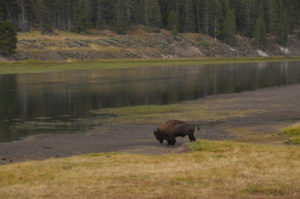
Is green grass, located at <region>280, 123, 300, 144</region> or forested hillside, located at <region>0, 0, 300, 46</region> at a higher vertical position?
forested hillside, located at <region>0, 0, 300, 46</region>

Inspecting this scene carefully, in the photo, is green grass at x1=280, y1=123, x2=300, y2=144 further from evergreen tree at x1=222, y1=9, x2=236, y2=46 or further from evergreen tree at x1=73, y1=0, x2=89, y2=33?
evergreen tree at x1=222, y1=9, x2=236, y2=46

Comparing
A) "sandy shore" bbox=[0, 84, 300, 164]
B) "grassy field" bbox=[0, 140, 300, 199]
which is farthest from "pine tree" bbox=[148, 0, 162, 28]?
"grassy field" bbox=[0, 140, 300, 199]

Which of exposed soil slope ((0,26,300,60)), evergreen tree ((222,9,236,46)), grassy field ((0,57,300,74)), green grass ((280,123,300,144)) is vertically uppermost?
evergreen tree ((222,9,236,46))

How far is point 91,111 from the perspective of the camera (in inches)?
1649

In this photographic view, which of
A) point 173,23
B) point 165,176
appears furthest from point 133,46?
point 165,176

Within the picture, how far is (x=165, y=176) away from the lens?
15445 mm

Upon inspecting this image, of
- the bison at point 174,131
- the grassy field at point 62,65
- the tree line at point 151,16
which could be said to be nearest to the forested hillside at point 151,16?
the tree line at point 151,16

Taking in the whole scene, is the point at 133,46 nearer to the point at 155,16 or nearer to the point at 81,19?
the point at 81,19

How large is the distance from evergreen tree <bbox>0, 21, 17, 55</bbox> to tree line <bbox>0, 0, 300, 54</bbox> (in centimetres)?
2442

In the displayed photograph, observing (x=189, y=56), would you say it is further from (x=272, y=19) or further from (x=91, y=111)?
(x=91, y=111)

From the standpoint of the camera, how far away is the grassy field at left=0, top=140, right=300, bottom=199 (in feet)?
42.7

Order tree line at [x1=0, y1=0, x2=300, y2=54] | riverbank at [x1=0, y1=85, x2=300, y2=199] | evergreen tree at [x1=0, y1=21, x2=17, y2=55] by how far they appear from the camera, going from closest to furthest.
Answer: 1. riverbank at [x1=0, y1=85, x2=300, y2=199]
2. evergreen tree at [x1=0, y1=21, x2=17, y2=55]
3. tree line at [x1=0, y1=0, x2=300, y2=54]

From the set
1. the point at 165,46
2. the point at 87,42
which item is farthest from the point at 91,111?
the point at 165,46

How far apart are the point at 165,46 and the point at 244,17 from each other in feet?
208
